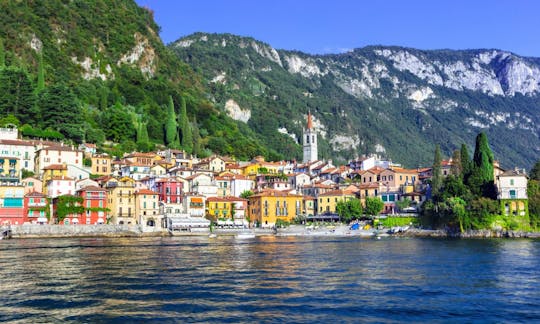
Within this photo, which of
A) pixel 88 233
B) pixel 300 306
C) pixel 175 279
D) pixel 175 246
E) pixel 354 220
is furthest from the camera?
pixel 354 220

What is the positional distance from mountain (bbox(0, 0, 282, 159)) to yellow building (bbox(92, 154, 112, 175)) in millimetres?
6767

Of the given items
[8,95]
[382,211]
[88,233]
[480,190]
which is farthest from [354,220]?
A: [8,95]

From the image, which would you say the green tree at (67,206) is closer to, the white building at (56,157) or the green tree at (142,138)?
the white building at (56,157)

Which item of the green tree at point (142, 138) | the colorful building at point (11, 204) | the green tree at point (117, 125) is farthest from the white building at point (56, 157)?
the green tree at point (142, 138)

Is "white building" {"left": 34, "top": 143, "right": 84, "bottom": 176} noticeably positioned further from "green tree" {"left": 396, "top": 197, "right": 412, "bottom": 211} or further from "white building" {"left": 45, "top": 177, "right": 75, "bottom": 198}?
"green tree" {"left": 396, "top": 197, "right": 412, "bottom": 211}

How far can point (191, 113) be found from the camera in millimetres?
135125

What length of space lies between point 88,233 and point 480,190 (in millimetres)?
47953

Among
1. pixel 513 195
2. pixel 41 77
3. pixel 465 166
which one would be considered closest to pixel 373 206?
pixel 465 166

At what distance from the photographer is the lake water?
24.6m

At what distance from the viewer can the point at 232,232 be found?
79688 millimetres

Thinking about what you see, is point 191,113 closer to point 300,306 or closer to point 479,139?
point 479,139

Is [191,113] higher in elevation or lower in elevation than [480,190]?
higher

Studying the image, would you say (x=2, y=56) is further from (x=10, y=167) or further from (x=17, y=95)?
(x=10, y=167)

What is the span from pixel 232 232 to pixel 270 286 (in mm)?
49051
